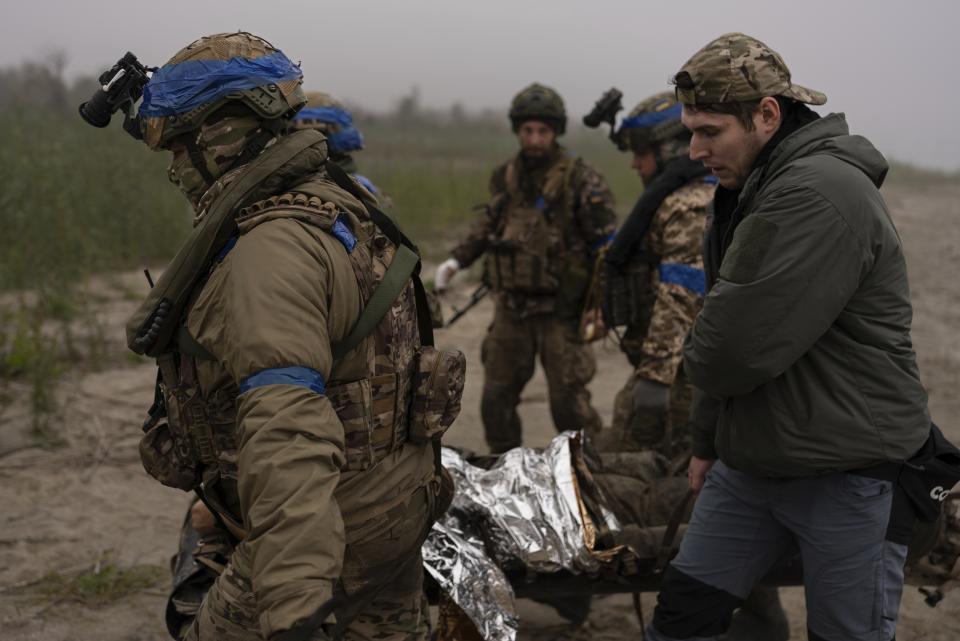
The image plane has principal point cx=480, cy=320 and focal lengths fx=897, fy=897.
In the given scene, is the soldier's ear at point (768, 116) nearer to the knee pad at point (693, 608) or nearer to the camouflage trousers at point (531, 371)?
the knee pad at point (693, 608)

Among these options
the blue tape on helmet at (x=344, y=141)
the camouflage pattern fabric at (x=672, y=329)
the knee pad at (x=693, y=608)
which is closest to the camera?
the knee pad at (x=693, y=608)

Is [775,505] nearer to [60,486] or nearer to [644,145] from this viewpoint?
[644,145]

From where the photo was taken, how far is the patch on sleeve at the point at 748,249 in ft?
7.18

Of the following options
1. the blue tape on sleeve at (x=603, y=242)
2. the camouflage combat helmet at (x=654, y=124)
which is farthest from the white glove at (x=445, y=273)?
the camouflage combat helmet at (x=654, y=124)

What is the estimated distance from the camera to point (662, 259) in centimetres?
402

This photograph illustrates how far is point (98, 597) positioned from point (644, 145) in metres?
3.14

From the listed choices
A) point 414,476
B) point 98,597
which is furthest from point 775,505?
point 98,597

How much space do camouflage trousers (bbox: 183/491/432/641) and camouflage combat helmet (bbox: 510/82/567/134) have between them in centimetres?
314

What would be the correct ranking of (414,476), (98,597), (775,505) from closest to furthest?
(414,476)
(775,505)
(98,597)

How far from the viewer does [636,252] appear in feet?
14.3

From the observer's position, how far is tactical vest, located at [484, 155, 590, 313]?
500 centimetres

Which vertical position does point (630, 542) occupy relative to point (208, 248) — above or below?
below

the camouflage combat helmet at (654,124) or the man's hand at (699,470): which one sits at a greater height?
the camouflage combat helmet at (654,124)

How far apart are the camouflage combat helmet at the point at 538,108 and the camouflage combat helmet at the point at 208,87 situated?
3.00 m
